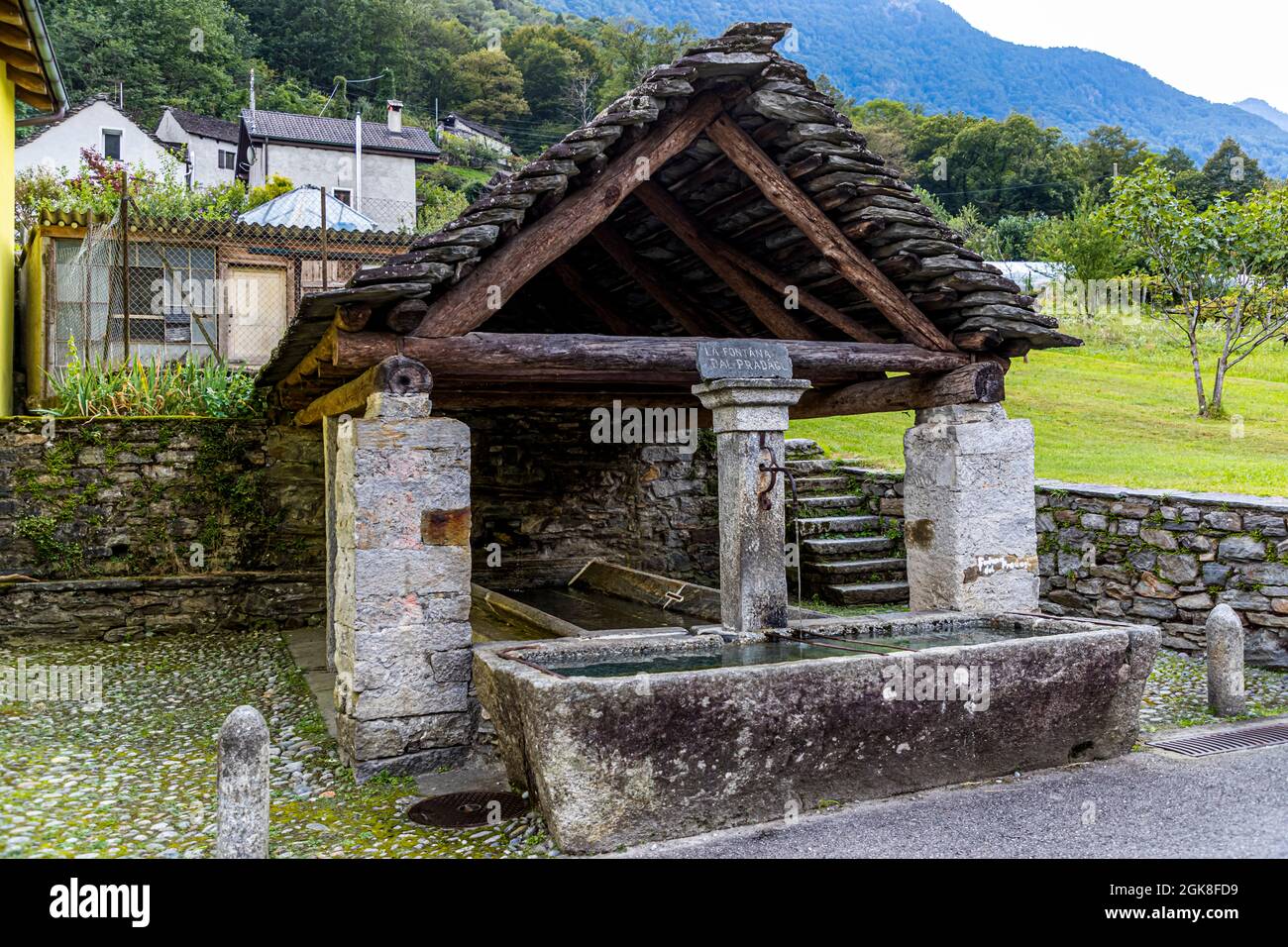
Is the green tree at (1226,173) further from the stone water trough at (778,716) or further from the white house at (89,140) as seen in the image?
the white house at (89,140)

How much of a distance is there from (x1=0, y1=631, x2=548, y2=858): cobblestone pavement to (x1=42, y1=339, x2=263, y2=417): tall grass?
2449 mm

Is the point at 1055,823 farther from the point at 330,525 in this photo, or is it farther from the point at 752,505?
the point at 330,525

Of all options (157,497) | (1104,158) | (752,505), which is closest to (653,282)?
(752,505)

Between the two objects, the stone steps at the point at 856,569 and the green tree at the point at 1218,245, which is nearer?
the stone steps at the point at 856,569

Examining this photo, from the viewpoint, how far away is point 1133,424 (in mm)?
14125

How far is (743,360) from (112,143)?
31.0m

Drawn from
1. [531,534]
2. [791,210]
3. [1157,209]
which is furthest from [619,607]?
[1157,209]

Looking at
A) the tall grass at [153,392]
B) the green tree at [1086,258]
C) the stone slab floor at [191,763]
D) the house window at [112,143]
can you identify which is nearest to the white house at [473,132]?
the house window at [112,143]

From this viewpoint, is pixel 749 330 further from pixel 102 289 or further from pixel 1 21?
pixel 102 289

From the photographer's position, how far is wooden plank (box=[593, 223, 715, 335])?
6.68 metres

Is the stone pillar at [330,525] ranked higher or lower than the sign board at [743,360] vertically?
lower

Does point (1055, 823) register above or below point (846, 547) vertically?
below

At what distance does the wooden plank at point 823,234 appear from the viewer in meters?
5.25

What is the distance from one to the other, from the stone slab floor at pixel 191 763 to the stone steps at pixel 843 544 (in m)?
2.61
